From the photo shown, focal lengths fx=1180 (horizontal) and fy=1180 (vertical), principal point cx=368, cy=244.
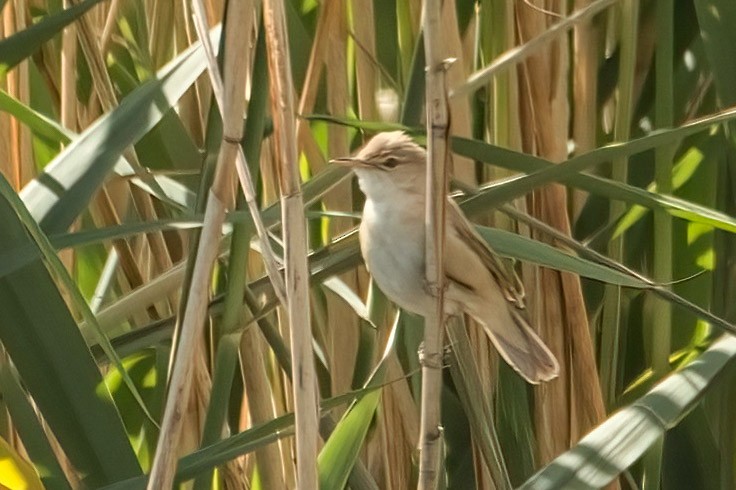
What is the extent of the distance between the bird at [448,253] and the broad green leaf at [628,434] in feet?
0.38

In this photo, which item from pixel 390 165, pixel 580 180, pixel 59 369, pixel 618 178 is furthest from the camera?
pixel 618 178

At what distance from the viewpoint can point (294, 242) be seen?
0.78 meters

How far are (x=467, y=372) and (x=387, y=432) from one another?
235mm

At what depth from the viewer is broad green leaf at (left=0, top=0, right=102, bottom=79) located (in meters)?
0.93

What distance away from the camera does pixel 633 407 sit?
1.01 metres

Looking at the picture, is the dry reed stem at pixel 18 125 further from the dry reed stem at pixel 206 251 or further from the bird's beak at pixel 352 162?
the dry reed stem at pixel 206 251

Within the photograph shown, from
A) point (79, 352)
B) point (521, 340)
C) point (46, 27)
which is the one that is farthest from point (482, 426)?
point (46, 27)

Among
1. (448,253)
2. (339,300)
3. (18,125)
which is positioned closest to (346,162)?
(448,253)

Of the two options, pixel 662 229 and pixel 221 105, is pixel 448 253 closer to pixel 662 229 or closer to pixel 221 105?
pixel 662 229

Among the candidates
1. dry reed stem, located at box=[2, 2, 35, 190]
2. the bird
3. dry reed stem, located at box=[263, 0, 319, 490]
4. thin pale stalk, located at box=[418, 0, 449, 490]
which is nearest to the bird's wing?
the bird

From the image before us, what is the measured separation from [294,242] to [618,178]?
1.84ft

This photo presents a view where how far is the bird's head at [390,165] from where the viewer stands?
112cm

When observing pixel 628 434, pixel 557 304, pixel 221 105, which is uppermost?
pixel 221 105

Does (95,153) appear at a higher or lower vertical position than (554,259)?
higher
